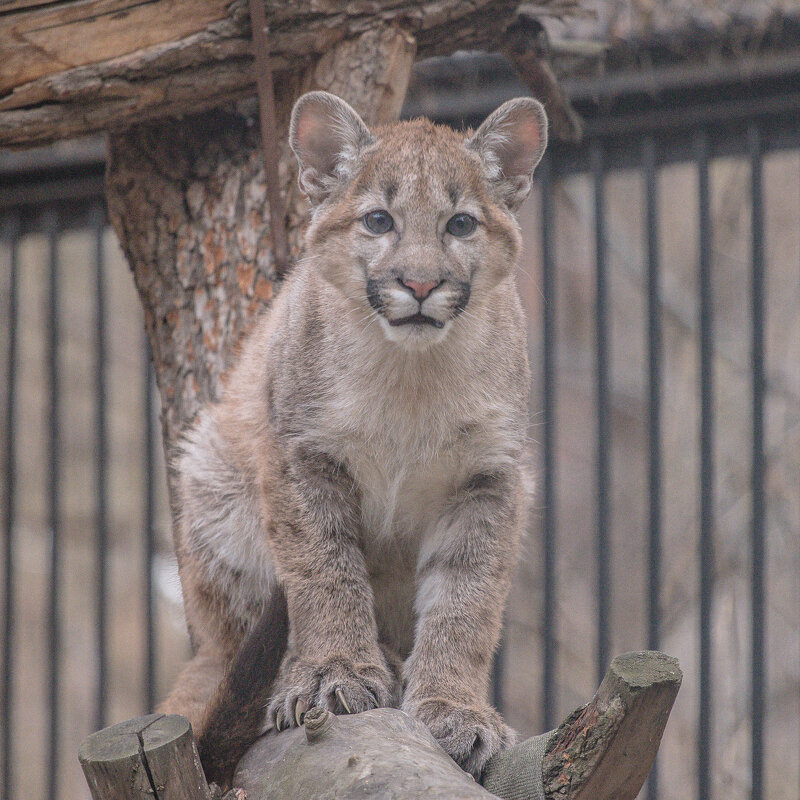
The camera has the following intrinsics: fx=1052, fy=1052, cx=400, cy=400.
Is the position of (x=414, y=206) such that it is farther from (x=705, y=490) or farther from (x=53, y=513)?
(x=53, y=513)

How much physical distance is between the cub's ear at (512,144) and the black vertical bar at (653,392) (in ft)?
5.67

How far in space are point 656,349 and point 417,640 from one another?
242 centimetres

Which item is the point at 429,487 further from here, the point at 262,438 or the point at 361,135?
the point at 361,135

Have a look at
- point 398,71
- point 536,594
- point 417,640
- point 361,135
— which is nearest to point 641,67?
point 398,71

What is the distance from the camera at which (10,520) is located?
631 centimetres

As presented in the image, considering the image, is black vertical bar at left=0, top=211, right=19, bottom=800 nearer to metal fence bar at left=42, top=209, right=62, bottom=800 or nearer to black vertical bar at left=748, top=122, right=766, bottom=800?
metal fence bar at left=42, top=209, right=62, bottom=800

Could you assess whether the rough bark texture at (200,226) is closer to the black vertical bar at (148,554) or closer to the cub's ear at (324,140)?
the cub's ear at (324,140)

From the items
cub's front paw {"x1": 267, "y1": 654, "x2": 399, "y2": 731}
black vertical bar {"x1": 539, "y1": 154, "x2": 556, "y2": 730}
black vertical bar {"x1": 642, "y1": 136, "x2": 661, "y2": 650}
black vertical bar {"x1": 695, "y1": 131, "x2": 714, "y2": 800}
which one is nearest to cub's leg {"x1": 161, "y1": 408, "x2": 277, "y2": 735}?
cub's front paw {"x1": 267, "y1": 654, "x2": 399, "y2": 731}

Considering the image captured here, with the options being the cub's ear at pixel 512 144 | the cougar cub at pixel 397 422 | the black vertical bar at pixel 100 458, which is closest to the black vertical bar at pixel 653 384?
the cougar cub at pixel 397 422

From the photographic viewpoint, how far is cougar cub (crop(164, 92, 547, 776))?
326 centimetres

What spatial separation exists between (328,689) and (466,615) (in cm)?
52

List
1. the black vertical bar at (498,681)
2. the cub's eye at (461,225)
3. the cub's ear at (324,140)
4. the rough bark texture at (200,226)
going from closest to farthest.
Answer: the cub's eye at (461,225), the cub's ear at (324,140), the rough bark texture at (200,226), the black vertical bar at (498,681)

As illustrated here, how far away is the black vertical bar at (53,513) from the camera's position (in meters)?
6.03

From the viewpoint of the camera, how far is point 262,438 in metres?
3.71
